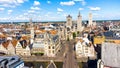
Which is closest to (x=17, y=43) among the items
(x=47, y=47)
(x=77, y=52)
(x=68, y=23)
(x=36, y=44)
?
(x=36, y=44)

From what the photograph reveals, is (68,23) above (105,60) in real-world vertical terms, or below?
above

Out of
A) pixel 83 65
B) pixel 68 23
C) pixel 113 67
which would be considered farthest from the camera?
pixel 68 23

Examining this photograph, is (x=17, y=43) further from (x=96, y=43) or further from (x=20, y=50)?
(x=96, y=43)

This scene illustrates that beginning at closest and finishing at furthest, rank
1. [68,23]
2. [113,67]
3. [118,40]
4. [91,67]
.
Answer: [113,67]
[91,67]
[118,40]
[68,23]

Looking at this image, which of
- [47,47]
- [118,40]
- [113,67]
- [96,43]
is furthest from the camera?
[96,43]

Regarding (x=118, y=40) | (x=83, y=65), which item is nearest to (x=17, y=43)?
(x=83, y=65)

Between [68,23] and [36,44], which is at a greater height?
[68,23]

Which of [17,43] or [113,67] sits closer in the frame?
[113,67]

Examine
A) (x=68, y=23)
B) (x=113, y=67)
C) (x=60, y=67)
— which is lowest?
(x=60, y=67)

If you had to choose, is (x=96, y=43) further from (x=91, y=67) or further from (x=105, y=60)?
(x=105, y=60)
